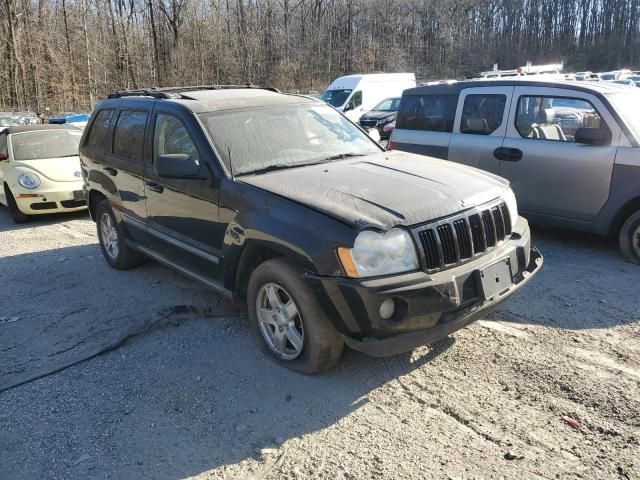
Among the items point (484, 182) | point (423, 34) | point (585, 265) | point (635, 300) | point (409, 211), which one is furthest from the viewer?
point (423, 34)

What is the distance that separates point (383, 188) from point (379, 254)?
65cm

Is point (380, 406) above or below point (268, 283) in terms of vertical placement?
below

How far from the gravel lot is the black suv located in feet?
1.31

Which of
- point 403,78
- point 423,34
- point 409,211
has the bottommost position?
point 409,211

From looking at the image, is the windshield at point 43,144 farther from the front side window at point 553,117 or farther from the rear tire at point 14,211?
the front side window at point 553,117

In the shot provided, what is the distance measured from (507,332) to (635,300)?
54.2 inches

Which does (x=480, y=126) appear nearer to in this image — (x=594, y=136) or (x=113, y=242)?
(x=594, y=136)

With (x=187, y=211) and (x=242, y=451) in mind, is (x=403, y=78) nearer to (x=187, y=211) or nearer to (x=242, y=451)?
(x=187, y=211)

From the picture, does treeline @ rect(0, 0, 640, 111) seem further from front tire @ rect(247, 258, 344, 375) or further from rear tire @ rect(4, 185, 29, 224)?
front tire @ rect(247, 258, 344, 375)

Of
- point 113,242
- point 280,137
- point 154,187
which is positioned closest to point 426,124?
point 280,137

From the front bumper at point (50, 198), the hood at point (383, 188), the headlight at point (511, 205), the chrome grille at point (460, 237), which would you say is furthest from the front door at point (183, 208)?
the front bumper at point (50, 198)

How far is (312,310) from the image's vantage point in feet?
10.8

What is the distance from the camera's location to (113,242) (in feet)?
19.9

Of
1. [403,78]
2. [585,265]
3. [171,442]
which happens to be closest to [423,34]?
[403,78]
